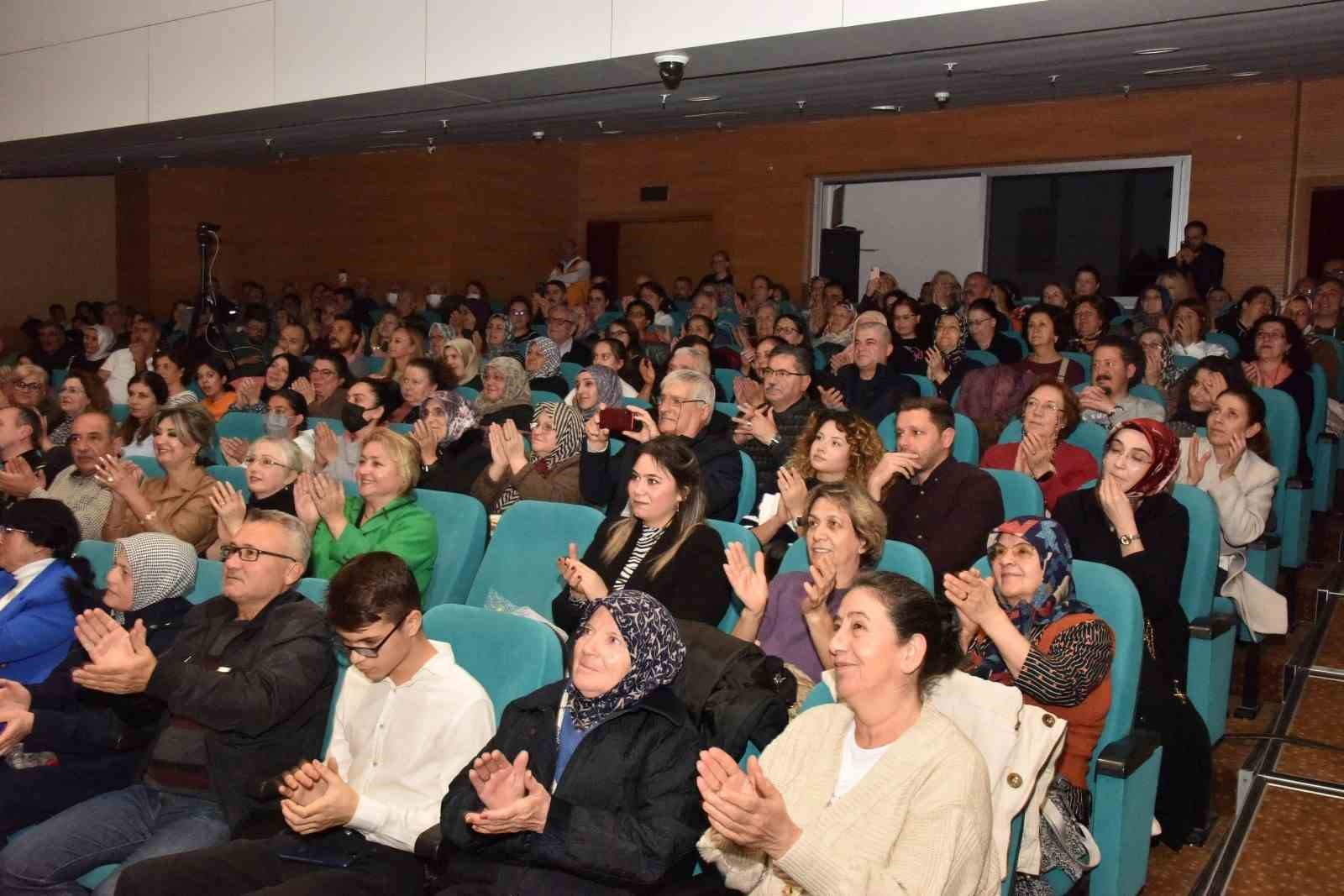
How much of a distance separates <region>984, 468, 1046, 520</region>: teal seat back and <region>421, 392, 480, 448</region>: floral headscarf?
6.29ft

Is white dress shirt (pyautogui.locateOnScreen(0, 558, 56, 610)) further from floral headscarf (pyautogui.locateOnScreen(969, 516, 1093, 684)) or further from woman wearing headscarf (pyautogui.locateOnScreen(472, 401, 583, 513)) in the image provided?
floral headscarf (pyautogui.locateOnScreen(969, 516, 1093, 684))

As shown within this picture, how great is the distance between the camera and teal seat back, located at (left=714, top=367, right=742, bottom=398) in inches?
232

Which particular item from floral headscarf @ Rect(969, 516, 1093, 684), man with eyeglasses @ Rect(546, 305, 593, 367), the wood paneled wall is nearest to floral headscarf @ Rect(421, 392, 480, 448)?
floral headscarf @ Rect(969, 516, 1093, 684)

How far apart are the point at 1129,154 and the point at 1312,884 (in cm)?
729

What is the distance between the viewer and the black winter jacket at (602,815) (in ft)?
6.49

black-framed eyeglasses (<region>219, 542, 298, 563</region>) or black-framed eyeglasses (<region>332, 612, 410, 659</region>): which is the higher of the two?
black-framed eyeglasses (<region>219, 542, 298, 563</region>)

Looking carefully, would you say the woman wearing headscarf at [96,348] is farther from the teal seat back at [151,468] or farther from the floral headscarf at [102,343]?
the teal seat back at [151,468]

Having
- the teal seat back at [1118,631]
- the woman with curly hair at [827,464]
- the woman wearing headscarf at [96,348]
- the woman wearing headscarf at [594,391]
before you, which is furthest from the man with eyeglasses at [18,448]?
the woman wearing headscarf at [96,348]

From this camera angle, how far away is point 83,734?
2.63 m

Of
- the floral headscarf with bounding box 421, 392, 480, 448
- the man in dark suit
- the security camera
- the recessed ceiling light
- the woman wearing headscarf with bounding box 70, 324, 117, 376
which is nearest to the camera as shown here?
the floral headscarf with bounding box 421, 392, 480, 448

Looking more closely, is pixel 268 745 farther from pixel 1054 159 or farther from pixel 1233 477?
pixel 1054 159

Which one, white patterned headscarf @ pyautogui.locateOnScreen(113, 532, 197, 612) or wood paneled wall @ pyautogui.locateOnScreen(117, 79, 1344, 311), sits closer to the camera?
white patterned headscarf @ pyautogui.locateOnScreen(113, 532, 197, 612)

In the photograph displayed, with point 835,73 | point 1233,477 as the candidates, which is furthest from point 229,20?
point 1233,477

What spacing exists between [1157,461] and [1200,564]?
0.93 ft
